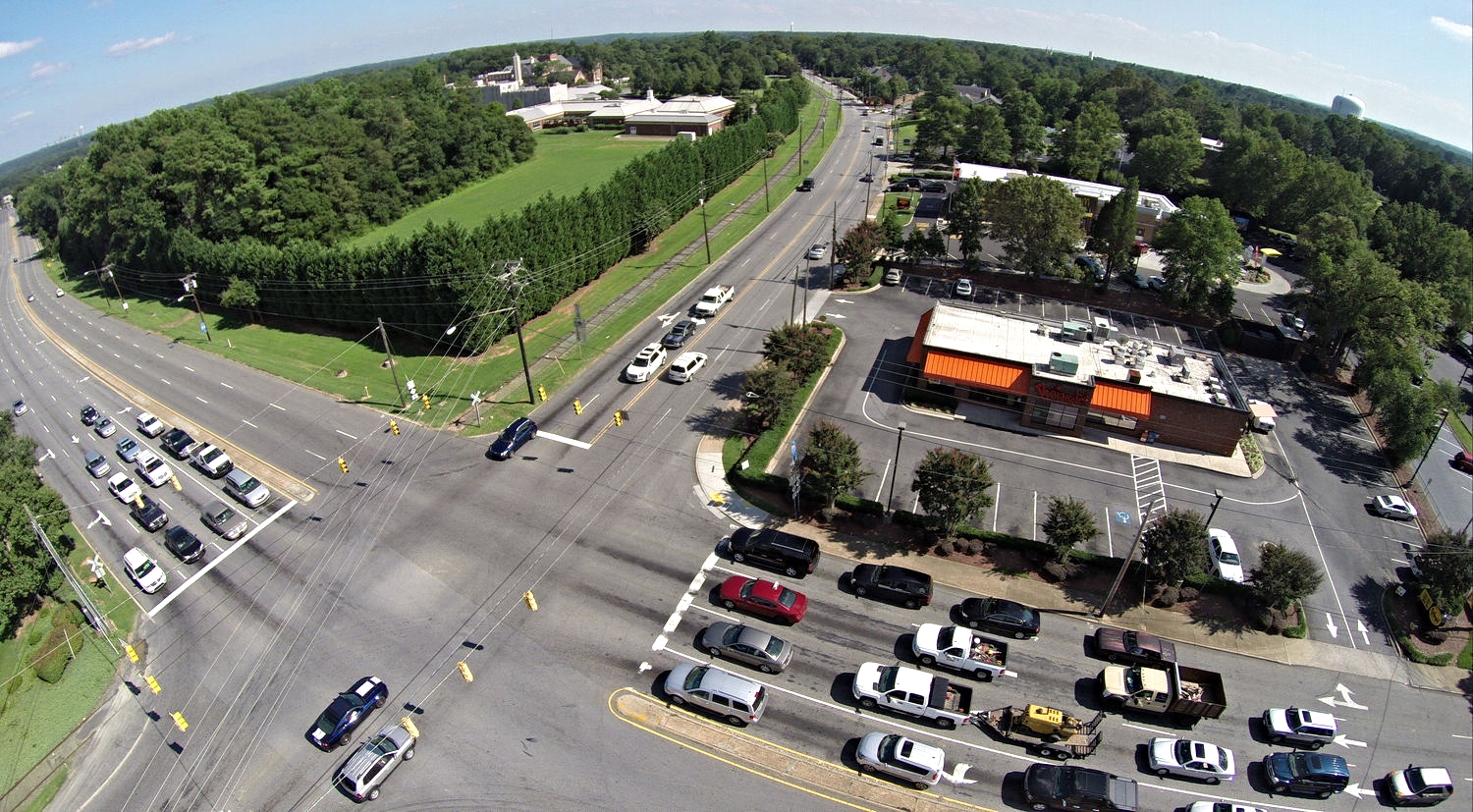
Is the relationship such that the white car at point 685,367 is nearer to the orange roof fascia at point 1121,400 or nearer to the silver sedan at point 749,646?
the silver sedan at point 749,646

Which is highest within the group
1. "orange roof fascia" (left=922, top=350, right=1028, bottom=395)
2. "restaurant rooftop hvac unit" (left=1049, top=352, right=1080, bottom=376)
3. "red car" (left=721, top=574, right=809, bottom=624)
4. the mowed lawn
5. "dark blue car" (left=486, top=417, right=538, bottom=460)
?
the mowed lawn

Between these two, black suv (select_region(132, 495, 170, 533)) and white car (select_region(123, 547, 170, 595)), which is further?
black suv (select_region(132, 495, 170, 533))

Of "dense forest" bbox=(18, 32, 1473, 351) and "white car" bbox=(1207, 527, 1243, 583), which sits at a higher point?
"dense forest" bbox=(18, 32, 1473, 351)

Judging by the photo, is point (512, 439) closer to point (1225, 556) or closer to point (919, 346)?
point (919, 346)

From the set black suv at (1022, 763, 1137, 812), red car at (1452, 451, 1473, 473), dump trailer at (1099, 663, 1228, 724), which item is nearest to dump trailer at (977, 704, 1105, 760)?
black suv at (1022, 763, 1137, 812)

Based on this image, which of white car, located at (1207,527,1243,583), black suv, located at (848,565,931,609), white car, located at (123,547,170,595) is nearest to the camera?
black suv, located at (848,565,931,609)

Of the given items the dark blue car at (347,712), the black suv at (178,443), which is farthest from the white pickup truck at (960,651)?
the black suv at (178,443)

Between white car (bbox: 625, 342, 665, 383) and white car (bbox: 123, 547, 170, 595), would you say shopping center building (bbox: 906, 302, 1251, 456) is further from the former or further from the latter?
white car (bbox: 123, 547, 170, 595)
